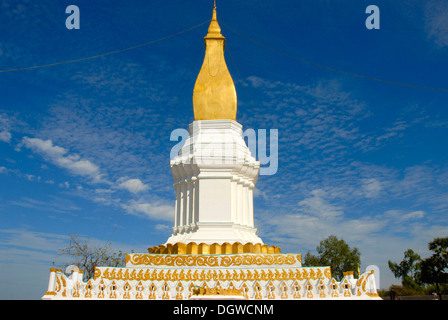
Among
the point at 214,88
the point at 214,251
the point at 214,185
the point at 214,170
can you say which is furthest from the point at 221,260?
the point at 214,88

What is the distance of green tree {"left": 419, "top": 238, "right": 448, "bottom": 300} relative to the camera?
4372cm

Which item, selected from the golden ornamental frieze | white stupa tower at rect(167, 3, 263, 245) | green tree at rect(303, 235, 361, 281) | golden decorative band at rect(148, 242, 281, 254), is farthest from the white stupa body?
green tree at rect(303, 235, 361, 281)

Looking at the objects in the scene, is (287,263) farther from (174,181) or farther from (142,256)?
(174,181)

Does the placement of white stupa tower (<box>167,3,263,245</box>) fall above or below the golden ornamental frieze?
above

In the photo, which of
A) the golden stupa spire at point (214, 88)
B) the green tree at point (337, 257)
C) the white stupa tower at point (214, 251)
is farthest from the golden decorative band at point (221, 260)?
the green tree at point (337, 257)

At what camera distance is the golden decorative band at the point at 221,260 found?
16828 millimetres

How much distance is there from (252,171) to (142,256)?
25.6 feet

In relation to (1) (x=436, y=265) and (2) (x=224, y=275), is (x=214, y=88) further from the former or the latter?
(1) (x=436, y=265)

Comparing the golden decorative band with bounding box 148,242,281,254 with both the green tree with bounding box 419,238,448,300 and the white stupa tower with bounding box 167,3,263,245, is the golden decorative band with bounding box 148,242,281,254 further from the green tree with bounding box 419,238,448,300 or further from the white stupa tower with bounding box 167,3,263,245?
the green tree with bounding box 419,238,448,300

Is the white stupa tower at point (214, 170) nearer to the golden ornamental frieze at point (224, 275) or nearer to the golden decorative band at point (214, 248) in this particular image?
the golden decorative band at point (214, 248)

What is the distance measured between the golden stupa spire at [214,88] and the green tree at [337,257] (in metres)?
26.7

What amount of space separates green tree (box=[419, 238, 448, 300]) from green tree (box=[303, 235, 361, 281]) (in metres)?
8.21
